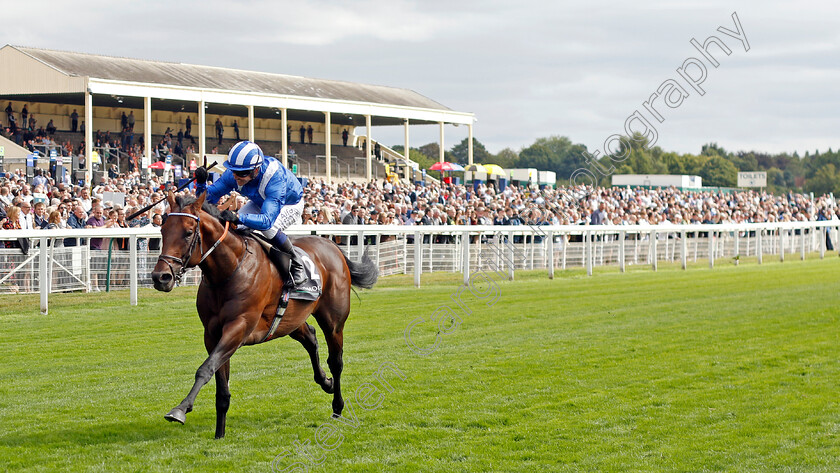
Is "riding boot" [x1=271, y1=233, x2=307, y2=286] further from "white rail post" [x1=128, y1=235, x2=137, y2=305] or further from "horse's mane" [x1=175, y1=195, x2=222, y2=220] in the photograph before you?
"white rail post" [x1=128, y1=235, x2=137, y2=305]

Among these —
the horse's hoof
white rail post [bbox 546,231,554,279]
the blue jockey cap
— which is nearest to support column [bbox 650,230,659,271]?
white rail post [bbox 546,231,554,279]

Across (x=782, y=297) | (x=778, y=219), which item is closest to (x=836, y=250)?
(x=778, y=219)

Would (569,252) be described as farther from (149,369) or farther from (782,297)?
(149,369)

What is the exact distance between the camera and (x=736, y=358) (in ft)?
26.8

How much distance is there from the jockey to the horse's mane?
41 millimetres

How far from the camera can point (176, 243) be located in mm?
5141

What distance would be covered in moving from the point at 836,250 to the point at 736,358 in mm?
21350

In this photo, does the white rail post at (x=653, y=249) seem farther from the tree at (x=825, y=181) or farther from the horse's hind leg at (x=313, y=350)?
the tree at (x=825, y=181)

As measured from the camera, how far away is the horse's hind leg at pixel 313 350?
20.3 feet

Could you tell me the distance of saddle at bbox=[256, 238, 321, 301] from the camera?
19.5 ft

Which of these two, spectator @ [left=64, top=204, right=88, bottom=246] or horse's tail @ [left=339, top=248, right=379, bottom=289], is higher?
spectator @ [left=64, top=204, right=88, bottom=246]

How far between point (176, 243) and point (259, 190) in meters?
0.89

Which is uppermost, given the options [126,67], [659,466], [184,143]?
[126,67]

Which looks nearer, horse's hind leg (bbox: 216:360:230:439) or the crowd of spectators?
horse's hind leg (bbox: 216:360:230:439)
